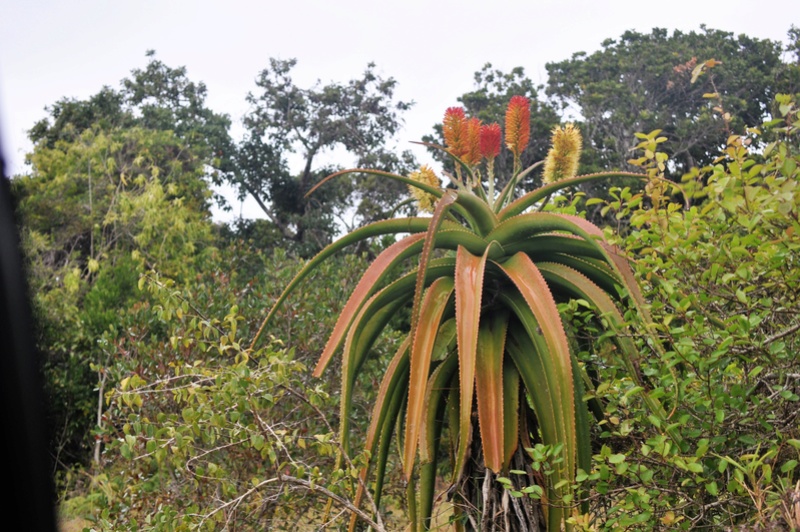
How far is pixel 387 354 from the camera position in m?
7.77

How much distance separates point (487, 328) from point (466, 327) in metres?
0.36

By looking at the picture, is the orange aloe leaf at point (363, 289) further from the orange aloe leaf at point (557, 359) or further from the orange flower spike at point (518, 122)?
the orange flower spike at point (518, 122)

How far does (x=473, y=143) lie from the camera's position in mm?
3010

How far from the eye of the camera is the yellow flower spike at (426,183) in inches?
122

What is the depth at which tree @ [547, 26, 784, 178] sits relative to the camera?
68.1 ft

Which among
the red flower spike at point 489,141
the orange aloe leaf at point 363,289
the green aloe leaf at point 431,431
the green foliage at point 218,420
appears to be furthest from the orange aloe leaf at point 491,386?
the red flower spike at point 489,141

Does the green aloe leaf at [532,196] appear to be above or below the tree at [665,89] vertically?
below

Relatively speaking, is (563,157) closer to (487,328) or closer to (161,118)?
(487,328)

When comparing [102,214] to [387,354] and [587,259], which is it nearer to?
[387,354]

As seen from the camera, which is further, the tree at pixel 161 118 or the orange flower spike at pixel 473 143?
the tree at pixel 161 118

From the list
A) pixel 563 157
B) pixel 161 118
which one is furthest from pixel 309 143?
pixel 563 157

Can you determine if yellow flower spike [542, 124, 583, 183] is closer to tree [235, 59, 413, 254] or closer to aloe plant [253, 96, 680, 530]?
aloe plant [253, 96, 680, 530]

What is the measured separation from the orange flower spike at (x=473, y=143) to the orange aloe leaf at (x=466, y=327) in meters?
0.48

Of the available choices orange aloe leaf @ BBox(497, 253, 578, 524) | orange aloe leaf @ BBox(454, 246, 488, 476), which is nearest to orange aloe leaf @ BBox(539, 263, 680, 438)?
orange aloe leaf @ BBox(497, 253, 578, 524)
